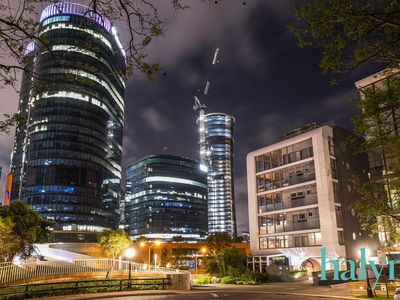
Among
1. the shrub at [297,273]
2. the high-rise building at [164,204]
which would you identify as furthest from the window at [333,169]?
the high-rise building at [164,204]

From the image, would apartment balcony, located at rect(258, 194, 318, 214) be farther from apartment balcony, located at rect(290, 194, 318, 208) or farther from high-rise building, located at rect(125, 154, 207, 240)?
high-rise building, located at rect(125, 154, 207, 240)

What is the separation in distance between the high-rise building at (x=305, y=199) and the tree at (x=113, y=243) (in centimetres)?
1863

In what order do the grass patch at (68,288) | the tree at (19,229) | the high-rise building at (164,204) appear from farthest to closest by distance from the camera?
the high-rise building at (164,204), the tree at (19,229), the grass patch at (68,288)

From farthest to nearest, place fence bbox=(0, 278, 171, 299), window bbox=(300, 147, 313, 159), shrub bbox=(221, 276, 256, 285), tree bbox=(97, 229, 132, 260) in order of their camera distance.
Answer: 1. tree bbox=(97, 229, 132, 260)
2. window bbox=(300, 147, 313, 159)
3. shrub bbox=(221, 276, 256, 285)
4. fence bbox=(0, 278, 171, 299)

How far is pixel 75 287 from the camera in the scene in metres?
22.8

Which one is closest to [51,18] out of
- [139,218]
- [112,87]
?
[112,87]

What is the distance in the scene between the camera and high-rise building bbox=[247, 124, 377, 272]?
44469 millimetres

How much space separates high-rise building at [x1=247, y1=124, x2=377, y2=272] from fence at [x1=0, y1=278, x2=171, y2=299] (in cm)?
2374

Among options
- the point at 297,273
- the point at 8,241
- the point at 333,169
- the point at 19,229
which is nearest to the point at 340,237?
the point at 297,273

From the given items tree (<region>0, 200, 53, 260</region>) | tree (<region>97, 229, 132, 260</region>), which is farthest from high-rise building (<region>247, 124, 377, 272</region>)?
tree (<region>0, 200, 53, 260</region>)

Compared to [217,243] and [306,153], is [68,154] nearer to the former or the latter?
[217,243]

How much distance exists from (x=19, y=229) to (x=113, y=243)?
20468mm

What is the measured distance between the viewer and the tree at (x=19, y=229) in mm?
28078

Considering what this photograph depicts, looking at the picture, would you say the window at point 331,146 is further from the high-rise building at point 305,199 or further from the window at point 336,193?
the window at point 336,193
